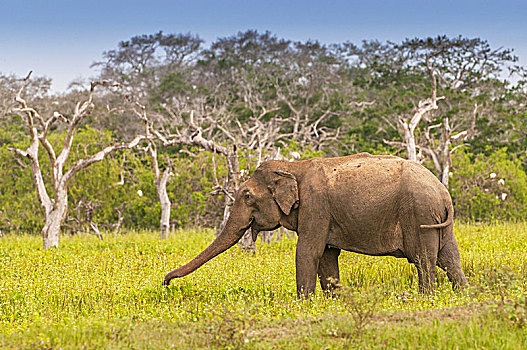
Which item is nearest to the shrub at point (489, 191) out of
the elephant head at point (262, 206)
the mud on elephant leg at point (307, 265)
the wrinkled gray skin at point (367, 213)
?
the wrinkled gray skin at point (367, 213)

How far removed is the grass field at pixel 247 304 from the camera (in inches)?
224

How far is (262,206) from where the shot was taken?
27.8ft

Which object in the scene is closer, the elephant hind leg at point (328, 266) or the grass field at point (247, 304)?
the grass field at point (247, 304)

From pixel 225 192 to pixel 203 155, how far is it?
371 inches

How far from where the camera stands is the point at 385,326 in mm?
5988

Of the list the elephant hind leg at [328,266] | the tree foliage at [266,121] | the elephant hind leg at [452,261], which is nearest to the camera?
the elephant hind leg at [452,261]

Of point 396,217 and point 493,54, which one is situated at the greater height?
point 493,54

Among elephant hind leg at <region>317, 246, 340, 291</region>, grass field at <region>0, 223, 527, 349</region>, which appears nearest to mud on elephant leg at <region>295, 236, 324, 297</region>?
grass field at <region>0, 223, 527, 349</region>

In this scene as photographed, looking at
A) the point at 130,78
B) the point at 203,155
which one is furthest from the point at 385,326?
the point at 130,78

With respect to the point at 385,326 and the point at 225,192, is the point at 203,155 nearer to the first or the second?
the point at 225,192

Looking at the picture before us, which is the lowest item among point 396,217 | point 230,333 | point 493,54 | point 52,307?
point 52,307

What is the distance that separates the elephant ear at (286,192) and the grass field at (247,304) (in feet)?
3.93

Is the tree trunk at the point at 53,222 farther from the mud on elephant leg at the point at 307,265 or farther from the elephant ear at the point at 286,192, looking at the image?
the mud on elephant leg at the point at 307,265

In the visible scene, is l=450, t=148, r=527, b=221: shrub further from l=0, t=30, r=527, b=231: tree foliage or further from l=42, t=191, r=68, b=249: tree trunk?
l=42, t=191, r=68, b=249: tree trunk
